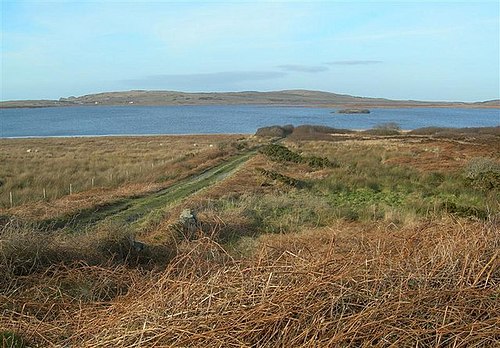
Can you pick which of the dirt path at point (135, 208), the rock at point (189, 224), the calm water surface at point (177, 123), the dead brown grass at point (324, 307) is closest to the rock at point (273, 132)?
the calm water surface at point (177, 123)

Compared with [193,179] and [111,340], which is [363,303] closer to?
[111,340]

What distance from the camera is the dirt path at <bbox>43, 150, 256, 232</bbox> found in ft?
53.0

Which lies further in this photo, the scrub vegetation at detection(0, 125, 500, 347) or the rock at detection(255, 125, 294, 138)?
the rock at detection(255, 125, 294, 138)

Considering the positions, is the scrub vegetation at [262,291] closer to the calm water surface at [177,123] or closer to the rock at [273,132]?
the rock at [273,132]

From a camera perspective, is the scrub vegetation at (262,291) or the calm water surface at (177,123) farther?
the calm water surface at (177,123)

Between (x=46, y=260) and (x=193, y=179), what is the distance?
1902 cm

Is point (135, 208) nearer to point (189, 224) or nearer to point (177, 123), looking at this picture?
point (189, 224)

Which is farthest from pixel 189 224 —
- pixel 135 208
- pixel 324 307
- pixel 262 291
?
pixel 324 307

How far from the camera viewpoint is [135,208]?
19.1 m

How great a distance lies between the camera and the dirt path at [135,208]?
16141 mm

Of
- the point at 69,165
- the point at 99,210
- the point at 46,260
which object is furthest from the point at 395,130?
the point at 46,260

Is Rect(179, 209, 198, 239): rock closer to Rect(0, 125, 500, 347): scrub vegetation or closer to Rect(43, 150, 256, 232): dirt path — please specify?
Rect(0, 125, 500, 347): scrub vegetation

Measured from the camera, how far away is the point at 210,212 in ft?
50.3

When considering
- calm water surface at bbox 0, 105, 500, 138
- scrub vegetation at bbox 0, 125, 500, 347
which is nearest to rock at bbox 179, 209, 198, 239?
scrub vegetation at bbox 0, 125, 500, 347
